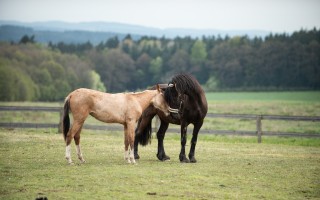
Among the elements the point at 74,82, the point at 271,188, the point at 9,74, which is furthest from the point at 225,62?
the point at 271,188

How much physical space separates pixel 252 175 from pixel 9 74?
6168cm

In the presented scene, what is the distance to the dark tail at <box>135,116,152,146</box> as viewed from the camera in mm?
14953

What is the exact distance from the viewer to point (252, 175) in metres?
12.4

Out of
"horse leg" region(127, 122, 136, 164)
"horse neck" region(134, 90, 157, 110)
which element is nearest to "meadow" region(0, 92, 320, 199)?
"horse leg" region(127, 122, 136, 164)

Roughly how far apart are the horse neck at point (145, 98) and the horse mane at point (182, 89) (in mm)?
379

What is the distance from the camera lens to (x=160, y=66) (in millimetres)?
138375

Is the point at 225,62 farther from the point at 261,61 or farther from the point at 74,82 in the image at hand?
the point at 74,82

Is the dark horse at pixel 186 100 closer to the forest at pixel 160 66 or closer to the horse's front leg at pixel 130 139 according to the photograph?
the horse's front leg at pixel 130 139

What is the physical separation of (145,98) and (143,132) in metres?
1.23

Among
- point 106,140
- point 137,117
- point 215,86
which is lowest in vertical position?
point 215,86

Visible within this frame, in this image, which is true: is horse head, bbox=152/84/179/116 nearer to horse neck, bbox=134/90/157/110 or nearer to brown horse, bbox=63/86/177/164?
brown horse, bbox=63/86/177/164

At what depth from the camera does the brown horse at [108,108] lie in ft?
43.7

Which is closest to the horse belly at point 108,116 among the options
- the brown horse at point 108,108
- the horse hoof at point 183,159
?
the brown horse at point 108,108

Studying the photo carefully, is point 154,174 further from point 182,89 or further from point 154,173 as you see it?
point 182,89
